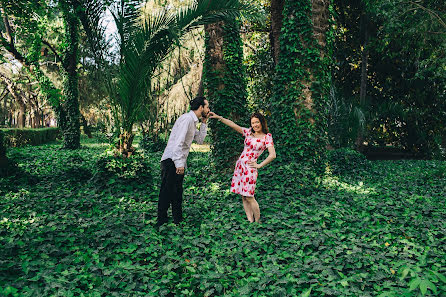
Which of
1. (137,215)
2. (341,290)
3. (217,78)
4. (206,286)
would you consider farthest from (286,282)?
(217,78)

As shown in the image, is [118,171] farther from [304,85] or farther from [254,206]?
[304,85]

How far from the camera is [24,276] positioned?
349 cm

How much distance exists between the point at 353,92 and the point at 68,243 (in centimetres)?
1595

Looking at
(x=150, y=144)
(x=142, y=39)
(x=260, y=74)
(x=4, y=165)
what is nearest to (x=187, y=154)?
(x=142, y=39)

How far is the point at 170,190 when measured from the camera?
5.21m

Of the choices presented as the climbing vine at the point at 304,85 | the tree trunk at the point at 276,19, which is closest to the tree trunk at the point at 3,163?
the climbing vine at the point at 304,85

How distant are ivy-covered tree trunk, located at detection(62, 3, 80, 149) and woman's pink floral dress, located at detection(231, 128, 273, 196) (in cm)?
1378

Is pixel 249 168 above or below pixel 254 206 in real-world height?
above

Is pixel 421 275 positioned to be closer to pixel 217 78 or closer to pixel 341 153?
pixel 217 78

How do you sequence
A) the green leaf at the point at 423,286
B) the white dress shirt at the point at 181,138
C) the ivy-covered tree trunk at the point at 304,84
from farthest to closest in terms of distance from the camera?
the ivy-covered tree trunk at the point at 304,84 < the white dress shirt at the point at 181,138 < the green leaf at the point at 423,286

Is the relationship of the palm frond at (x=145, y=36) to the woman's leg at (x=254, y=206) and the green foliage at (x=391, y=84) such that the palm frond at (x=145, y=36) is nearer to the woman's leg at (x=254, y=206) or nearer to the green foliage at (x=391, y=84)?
the woman's leg at (x=254, y=206)

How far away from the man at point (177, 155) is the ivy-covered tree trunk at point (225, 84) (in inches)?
128

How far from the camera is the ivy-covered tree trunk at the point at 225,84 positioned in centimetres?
853

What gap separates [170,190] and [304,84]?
4.77 m
